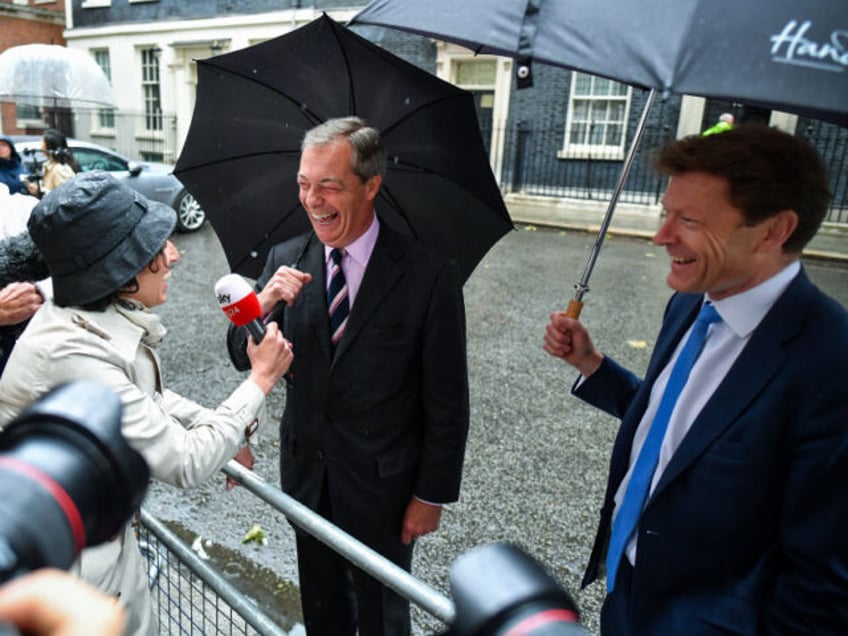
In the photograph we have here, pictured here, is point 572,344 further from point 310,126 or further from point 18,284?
point 18,284

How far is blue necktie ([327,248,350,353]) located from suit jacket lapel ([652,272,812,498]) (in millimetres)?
1111

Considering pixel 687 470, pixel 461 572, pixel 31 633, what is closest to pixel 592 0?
pixel 687 470

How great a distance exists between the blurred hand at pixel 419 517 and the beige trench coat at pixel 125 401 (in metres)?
0.72

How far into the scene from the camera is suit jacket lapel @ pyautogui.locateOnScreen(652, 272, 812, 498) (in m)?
1.33

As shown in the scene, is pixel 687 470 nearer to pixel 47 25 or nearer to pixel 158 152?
pixel 158 152

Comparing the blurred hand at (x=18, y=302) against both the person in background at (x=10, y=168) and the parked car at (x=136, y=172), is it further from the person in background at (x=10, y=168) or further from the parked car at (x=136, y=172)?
the parked car at (x=136, y=172)

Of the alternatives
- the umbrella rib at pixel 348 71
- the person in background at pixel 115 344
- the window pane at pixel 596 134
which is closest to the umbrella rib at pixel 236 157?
the umbrella rib at pixel 348 71

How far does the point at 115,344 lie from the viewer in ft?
5.00

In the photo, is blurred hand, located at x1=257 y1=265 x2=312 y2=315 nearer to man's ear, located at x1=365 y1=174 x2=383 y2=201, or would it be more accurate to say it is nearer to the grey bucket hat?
man's ear, located at x1=365 y1=174 x2=383 y2=201

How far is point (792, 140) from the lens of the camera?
1.40 metres

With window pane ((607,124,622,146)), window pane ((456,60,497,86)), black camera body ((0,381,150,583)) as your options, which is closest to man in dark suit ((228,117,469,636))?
black camera body ((0,381,150,583))

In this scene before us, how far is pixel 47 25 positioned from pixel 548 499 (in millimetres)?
27553

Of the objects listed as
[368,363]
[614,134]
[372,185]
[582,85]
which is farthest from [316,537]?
[582,85]

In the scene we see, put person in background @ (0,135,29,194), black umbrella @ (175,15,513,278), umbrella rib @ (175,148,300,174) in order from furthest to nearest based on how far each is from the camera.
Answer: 1. person in background @ (0,135,29,194)
2. umbrella rib @ (175,148,300,174)
3. black umbrella @ (175,15,513,278)
